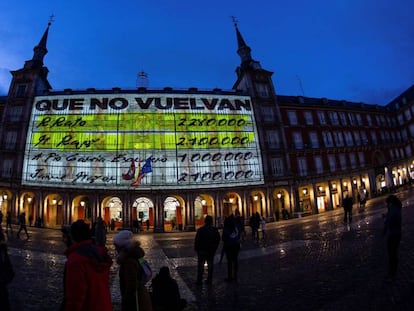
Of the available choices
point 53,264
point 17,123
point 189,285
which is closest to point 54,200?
point 17,123

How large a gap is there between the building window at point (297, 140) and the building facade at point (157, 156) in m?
0.15

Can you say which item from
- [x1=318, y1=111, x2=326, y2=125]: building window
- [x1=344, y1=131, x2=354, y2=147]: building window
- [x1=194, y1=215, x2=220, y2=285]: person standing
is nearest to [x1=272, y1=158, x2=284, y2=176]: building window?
[x1=318, y1=111, x2=326, y2=125]: building window

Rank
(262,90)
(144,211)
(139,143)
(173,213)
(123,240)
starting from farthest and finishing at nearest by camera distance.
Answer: (262,90)
(173,213)
(144,211)
(139,143)
(123,240)

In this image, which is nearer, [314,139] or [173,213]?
[173,213]

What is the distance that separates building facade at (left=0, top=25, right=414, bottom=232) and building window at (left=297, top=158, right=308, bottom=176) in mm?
160

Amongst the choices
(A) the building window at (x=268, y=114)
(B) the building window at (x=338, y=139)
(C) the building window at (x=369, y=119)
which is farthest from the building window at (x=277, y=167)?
(C) the building window at (x=369, y=119)

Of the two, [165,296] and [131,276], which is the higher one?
[131,276]

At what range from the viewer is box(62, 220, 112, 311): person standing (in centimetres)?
235

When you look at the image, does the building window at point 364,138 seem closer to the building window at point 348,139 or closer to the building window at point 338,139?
the building window at point 348,139

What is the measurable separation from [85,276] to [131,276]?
0.71 m

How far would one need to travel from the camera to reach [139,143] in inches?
1145

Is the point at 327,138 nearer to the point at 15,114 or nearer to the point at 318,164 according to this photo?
the point at 318,164

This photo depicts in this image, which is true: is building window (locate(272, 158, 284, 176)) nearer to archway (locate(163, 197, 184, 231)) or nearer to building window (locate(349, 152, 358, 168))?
archway (locate(163, 197, 184, 231))

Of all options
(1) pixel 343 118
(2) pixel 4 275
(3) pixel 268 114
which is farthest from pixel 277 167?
(2) pixel 4 275
